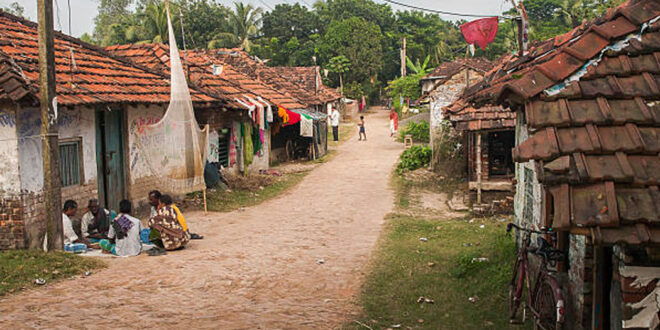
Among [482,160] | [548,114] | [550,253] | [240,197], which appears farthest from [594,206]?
[240,197]

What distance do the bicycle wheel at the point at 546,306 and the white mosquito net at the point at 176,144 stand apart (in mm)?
9030

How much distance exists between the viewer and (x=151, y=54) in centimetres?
1717

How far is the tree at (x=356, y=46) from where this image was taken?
55250 millimetres

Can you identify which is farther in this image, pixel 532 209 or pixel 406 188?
pixel 406 188

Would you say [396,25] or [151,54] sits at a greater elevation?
[396,25]

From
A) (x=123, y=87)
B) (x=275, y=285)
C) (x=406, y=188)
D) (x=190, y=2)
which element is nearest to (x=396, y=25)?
(x=190, y=2)

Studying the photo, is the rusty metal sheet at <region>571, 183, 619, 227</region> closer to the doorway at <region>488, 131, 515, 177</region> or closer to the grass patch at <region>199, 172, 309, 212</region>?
the doorway at <region>488, 131, 515, 177</region>

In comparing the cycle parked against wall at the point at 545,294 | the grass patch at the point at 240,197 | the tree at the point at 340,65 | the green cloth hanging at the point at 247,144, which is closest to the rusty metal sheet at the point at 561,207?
the cycle parked against wall at the point at 545,294

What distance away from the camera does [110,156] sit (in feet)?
41.4

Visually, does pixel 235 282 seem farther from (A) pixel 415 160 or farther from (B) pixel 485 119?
(A) pixel 415 160

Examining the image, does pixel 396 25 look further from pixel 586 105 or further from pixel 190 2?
pixel 586 105

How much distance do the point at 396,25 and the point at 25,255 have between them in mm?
62754

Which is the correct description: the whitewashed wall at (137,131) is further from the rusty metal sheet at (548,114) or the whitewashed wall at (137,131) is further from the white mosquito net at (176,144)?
the rusty metal sheet at (548,114)

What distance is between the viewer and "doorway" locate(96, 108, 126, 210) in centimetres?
1230
